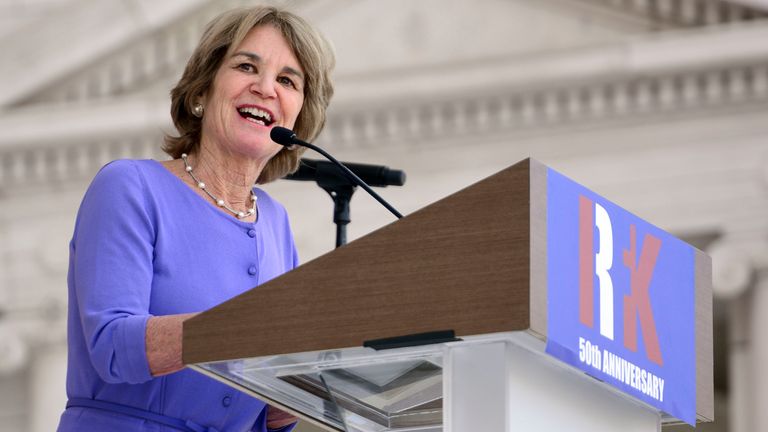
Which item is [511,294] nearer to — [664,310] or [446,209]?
[446,209]

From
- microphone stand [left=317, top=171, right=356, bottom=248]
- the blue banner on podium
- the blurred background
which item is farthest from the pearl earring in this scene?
the blurred background

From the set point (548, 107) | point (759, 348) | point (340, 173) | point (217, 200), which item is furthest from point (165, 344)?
point (759, 348)

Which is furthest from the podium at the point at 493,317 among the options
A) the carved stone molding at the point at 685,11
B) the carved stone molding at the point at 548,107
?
the carved stone molding at the point at 685,11

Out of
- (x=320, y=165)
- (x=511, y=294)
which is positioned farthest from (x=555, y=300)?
(x=320, y=165)

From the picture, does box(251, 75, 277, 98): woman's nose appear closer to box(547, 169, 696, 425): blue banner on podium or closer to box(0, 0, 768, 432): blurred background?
box(547, 169, 696, 425): blue banner on podium

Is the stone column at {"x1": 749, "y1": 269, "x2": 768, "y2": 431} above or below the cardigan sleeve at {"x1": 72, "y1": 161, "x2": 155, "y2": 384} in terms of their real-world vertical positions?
above

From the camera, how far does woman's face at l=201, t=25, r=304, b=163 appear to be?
201cm

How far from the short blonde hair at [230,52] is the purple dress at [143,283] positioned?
140mm

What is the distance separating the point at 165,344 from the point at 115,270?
5.6 inches

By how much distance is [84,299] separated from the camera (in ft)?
5.89

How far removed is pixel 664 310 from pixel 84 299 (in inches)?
23.9

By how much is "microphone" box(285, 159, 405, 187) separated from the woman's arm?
2.34 ft

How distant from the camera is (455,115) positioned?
718 cm

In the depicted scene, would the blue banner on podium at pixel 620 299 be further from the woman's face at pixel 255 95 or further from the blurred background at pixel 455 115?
the blurred background at pixel 455 115
